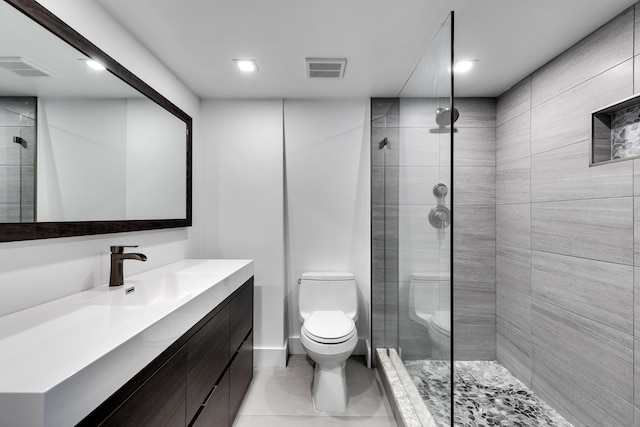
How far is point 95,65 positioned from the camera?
Result: 1.40m

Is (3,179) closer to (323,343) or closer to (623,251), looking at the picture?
(323,343)

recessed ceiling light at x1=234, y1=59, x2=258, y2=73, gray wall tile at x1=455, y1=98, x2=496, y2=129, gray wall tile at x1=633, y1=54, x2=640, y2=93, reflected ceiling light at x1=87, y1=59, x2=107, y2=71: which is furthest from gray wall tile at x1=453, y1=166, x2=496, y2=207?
reflected ceiling light at x1=87, y1=59, x2=107, y2=71

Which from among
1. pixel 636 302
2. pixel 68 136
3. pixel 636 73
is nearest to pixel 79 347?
pixel 68 136

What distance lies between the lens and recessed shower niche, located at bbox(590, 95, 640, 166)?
1526mm

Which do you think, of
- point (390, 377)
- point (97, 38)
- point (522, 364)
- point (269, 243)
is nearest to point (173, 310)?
point (97, 38)

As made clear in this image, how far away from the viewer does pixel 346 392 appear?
214cm

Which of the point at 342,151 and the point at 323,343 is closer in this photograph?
the point at 323,343

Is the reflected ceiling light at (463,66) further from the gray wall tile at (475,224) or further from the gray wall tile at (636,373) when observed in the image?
the gray wall tile at (636,373)

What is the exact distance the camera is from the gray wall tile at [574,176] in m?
1.54

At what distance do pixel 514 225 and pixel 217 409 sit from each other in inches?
94.2

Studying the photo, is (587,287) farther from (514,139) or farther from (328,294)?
(328,294)

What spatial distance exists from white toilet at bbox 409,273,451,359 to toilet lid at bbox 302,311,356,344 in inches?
20.1

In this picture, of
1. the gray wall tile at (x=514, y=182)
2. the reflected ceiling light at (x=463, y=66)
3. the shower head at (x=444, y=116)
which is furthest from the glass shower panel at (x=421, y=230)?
the gray wall tile at (x=514, y=182)

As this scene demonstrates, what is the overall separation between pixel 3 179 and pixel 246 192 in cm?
168
